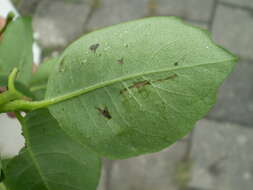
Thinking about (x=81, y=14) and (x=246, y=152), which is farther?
(x=81, y=14)

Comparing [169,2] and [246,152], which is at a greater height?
[169,2]

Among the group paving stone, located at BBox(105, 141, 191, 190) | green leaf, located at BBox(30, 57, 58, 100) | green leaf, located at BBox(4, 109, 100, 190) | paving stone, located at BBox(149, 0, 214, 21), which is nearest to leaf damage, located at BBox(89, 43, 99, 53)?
green leaf, located at BBox(4, 109, 100, 190)

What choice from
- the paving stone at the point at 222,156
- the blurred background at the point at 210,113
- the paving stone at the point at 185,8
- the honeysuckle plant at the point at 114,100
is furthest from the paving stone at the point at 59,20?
the honeysuckle plant at the point at 114,100

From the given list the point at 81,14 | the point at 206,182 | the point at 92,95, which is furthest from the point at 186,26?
the point at 81,14

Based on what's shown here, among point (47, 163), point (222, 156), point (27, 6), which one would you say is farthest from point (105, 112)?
point (27, 6)

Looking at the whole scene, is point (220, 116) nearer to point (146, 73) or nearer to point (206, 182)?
point (206, 182)

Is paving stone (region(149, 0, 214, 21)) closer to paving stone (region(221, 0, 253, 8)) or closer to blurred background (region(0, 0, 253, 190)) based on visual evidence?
blurred background (region(0, 0, 253, 190))

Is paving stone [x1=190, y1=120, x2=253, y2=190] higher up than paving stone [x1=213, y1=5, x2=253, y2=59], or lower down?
lower down

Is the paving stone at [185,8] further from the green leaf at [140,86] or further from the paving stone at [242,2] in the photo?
the green leaf at [140,86]
